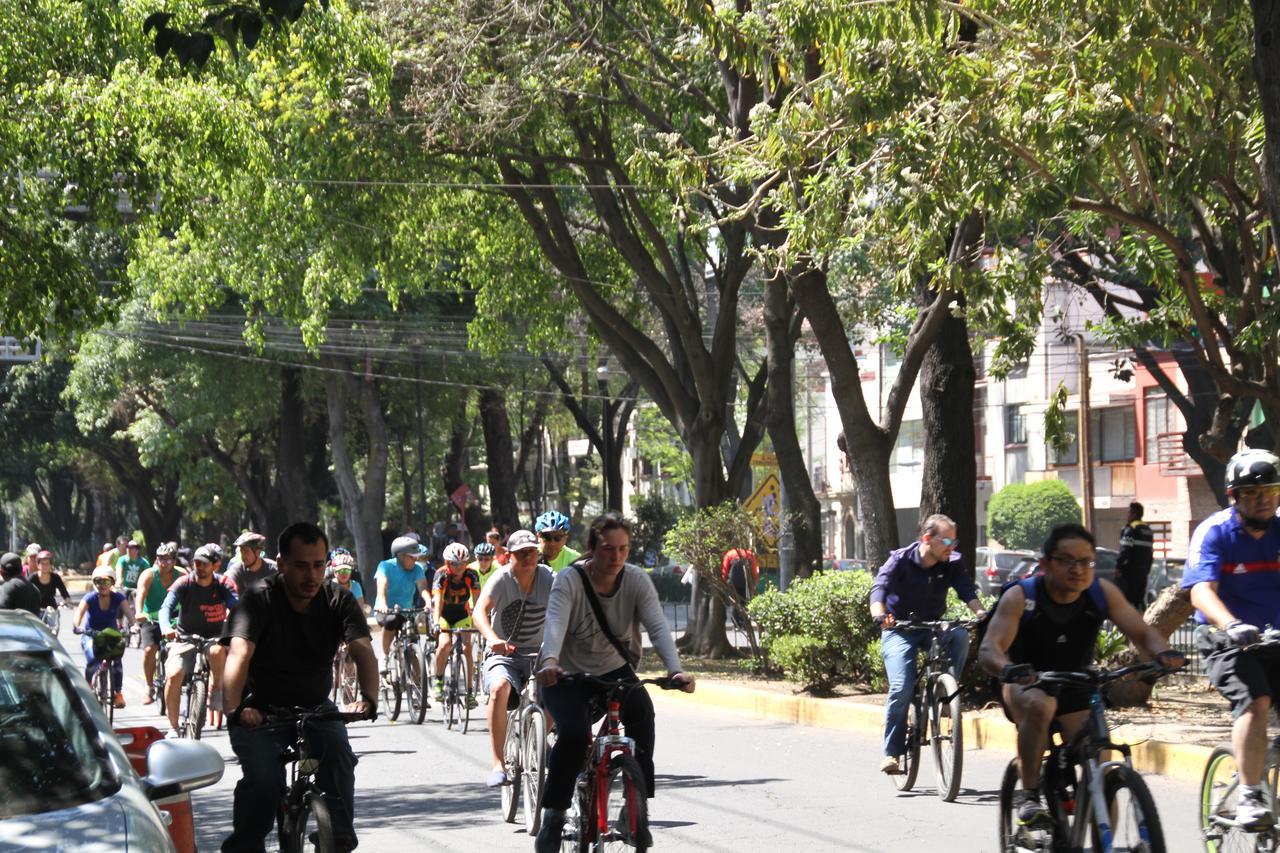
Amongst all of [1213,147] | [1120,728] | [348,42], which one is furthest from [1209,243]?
[348,42]

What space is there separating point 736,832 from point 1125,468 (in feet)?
152

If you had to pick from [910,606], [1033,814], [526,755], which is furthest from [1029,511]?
[1033,814]

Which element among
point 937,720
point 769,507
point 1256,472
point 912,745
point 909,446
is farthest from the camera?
point 909,446

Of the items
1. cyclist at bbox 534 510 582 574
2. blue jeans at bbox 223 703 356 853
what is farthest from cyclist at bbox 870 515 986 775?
blue jeans at bbox 223 703 356 853

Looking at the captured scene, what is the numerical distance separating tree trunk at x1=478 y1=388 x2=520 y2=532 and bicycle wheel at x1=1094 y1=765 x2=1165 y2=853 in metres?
38.0

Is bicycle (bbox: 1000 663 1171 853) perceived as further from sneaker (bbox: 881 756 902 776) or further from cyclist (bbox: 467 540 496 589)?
cyclist (bbox: 467 540 496 589)

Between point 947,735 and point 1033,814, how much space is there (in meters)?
4.55

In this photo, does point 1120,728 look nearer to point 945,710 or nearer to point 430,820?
point 945,710

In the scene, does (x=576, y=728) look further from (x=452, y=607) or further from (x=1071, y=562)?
(x=452, y=607)

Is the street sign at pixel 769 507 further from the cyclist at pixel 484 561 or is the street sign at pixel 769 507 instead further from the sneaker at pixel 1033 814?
the sneaker at pixel 1033 814

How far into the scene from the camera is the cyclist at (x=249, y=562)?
1489cm

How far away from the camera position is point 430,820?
35.5ft

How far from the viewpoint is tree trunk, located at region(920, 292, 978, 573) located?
16.8m

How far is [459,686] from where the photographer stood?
16.4 meters
